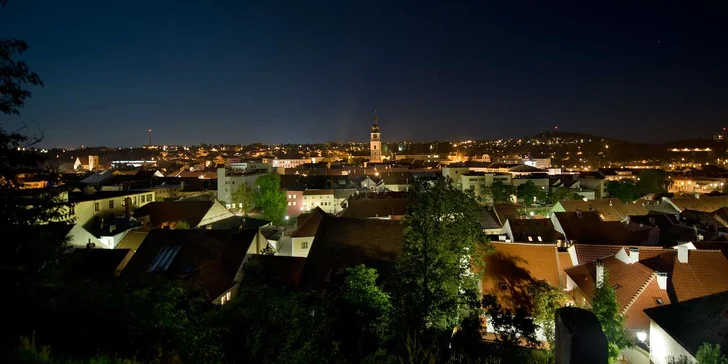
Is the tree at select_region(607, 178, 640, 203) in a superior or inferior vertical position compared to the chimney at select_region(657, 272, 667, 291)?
inferior

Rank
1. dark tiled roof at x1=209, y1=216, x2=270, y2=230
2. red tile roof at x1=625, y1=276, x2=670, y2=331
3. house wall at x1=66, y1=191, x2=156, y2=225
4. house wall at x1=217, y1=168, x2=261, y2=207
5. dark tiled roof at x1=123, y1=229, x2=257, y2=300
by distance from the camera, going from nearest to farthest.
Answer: red tile roof at x1=625, y1=276, x2=670, y2=331 < dark tiled roof at x1=123, y1=229, x2=257, y2=300 < house wall at x1=66, y1=191, x2=156, y2=225 < dark tiled roof at x1=209, y1=216, x2=270, y2=230 < house wall at x1=217, y1=168, x2=261, y2=207

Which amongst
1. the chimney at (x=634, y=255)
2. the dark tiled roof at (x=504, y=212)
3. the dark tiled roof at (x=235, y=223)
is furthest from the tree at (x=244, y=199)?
the chimney at (x=634, y=255)

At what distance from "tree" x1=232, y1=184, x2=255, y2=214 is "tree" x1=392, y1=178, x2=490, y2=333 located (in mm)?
42970

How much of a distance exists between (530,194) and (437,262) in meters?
51.3

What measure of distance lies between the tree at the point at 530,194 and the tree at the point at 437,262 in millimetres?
49159

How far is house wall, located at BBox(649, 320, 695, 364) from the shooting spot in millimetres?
12530

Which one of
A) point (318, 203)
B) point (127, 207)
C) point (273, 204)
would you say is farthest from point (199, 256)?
point (318, 203)

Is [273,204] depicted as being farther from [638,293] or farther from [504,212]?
[638,293]

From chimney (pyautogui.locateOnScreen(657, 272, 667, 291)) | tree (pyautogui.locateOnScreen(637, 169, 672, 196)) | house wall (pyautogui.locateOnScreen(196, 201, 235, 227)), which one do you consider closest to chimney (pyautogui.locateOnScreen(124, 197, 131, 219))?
house wall (pyautogui.locateOnScreen(196, 201, 235, 227))

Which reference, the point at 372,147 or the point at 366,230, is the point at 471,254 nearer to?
the point at 366,230

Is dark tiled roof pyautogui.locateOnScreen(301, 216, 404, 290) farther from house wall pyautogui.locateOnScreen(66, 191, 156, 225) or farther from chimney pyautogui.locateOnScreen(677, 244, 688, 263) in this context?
house wall pyautogui.locateOnScreen(66, 191, 156, 225)

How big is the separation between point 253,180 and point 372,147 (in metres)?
97.1

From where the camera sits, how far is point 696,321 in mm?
12562

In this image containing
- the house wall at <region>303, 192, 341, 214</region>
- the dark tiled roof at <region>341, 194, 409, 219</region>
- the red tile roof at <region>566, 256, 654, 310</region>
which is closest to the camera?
the red tile roof at <region>566, 256, 654, 310</region>
